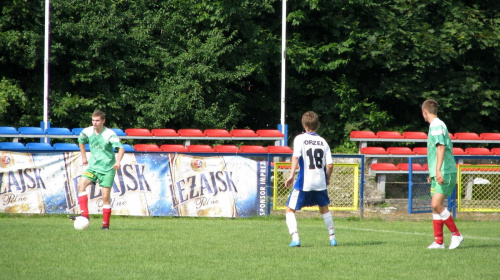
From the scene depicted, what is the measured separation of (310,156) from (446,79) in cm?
2018

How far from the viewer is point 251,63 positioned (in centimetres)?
2562

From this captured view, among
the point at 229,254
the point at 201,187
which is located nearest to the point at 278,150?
the point at 201,187

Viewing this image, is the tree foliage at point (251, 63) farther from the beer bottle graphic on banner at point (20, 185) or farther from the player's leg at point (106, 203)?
the player's leg at point (106, 203)

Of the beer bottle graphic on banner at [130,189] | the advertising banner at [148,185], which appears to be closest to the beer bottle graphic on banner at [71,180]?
the advertising banner at [148,185]

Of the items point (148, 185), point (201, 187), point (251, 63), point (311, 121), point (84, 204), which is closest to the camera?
point (311, 121)

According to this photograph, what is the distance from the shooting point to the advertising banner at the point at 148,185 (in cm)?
1459

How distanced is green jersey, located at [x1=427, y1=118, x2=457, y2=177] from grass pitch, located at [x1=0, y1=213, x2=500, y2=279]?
3.41 feet

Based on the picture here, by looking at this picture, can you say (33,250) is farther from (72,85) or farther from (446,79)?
(446,79)

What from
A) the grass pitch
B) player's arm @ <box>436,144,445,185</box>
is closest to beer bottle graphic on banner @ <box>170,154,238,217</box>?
the grass pitch

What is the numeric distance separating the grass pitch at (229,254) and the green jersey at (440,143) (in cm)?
104

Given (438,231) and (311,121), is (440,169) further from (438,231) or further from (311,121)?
(311,121)

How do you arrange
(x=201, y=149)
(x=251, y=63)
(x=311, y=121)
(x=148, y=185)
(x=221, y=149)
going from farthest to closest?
1. (x=251, y=63)
2. (x=221, y=149)
3. (x=201, y=149)
4. (x=148, y=185)
5. (x=311, y=121)

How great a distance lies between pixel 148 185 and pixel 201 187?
3.69ft

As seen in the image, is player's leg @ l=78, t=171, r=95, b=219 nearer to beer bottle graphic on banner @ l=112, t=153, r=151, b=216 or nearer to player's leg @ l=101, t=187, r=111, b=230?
player's leg @ l=101, t=187, r=111, b=230
